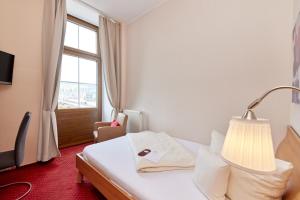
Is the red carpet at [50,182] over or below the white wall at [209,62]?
below

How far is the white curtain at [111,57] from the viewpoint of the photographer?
3.44 metres

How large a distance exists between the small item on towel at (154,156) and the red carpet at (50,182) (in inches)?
29.7

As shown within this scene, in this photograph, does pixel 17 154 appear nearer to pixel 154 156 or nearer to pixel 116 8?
pixel 154 156

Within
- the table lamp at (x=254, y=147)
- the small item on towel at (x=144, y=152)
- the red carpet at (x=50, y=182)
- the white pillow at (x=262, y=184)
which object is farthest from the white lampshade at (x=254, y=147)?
the red carpet at (x=50, y=182)

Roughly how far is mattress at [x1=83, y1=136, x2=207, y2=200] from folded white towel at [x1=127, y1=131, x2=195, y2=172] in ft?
0.18

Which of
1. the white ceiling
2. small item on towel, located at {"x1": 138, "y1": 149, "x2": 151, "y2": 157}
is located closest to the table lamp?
small item on towel, located at {"x1": 138, "y1": 149, "x2": 151, "y2": 157}

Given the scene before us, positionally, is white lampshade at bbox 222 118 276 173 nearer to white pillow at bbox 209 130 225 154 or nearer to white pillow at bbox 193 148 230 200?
white pillow at bbox 193 148 230 200

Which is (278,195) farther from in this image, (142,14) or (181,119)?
(142,14)

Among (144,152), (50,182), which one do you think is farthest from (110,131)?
(144,152)

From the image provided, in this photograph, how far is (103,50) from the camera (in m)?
3.45

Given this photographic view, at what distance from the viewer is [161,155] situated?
164 cm

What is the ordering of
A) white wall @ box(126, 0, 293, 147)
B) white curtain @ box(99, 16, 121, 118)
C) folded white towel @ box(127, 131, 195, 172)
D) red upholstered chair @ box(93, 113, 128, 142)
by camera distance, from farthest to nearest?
white curtain @ box(99, 16, 121, 118) < red upholstered chair @ box(93, 113, 128, 142) < white wall @ box(126, 0, 293, 147) < folded white towel @ box(127, 131, 195, 172)

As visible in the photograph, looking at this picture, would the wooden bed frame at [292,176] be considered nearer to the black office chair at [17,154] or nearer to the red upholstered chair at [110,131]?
the black office chair at [17,154]

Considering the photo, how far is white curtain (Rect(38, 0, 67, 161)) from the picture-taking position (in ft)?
8.32
